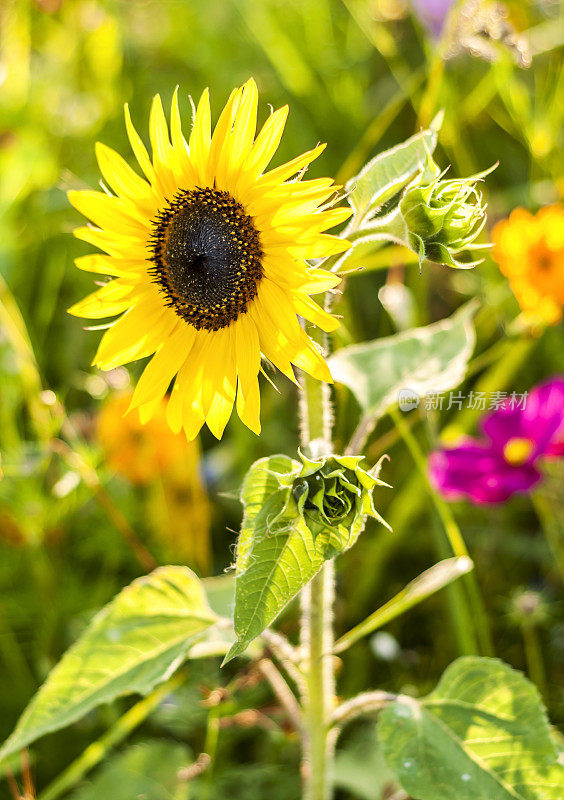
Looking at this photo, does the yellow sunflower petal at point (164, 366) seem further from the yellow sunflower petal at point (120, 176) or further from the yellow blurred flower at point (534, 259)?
the yellow blurred flower at point (534, 259)

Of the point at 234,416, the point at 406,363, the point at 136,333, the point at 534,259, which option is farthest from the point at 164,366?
the point at 534,259

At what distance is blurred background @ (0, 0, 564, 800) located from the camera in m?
1.31

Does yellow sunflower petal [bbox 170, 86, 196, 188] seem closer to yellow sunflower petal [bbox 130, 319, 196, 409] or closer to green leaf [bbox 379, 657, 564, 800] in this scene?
yellow sunflower petal [bbox 130, 319, 196, 409]

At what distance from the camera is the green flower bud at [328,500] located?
27.0 inches

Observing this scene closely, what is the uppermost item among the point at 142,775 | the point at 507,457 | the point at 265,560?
the point at 507,457

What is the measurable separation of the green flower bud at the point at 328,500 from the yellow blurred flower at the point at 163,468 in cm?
79

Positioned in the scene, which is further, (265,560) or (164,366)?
(164,366)

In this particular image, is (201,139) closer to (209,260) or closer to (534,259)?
(209,260)

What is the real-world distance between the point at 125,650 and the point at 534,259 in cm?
109

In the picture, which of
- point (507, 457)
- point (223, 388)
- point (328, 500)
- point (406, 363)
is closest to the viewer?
point (328, 500)

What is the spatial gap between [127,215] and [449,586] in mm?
730

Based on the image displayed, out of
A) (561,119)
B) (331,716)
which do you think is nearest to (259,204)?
(331,716)

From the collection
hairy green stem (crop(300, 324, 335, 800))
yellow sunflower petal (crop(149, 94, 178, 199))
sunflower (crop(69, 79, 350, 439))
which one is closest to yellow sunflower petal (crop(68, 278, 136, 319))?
sunflower (crop(69, 79, 350, 439))

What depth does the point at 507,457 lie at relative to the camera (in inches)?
52.6
